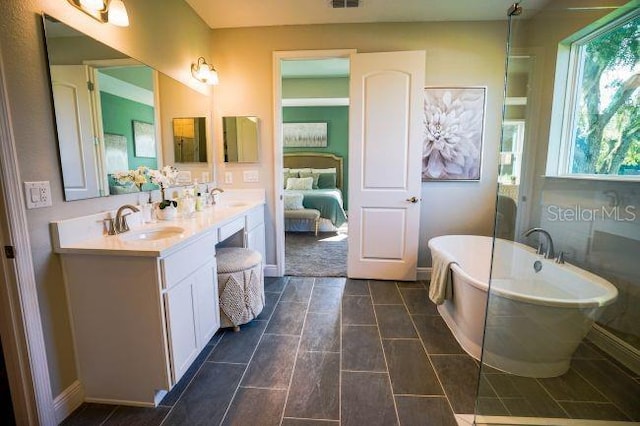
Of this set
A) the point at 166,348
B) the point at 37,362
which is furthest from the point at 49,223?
the point at 166,348

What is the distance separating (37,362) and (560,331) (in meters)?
2.67

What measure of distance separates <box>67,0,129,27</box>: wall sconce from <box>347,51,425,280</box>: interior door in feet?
6.34

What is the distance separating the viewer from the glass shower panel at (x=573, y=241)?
1619 mm

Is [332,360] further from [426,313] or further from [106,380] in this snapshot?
[106,380]

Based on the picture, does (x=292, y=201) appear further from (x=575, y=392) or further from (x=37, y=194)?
(x=575, y=392)

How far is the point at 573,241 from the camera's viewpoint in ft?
6.41

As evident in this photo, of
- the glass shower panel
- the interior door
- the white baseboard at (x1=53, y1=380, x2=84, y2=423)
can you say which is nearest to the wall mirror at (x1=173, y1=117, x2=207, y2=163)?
the interior door

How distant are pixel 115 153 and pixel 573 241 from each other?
115 inches

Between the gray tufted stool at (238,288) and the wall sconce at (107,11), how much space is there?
158cm

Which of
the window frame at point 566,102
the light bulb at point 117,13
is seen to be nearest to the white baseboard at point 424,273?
the window frame at point 566,102

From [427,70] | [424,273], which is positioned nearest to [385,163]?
[427,70]

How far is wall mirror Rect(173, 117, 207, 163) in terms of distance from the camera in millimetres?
2568

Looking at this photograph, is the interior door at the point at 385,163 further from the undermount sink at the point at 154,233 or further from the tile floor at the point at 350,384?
the undermount sink at the point at 154,233

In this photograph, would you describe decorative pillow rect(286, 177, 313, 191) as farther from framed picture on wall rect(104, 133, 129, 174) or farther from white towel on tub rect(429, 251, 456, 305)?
framed picture on wall rect(104, 133, 129, 174)
